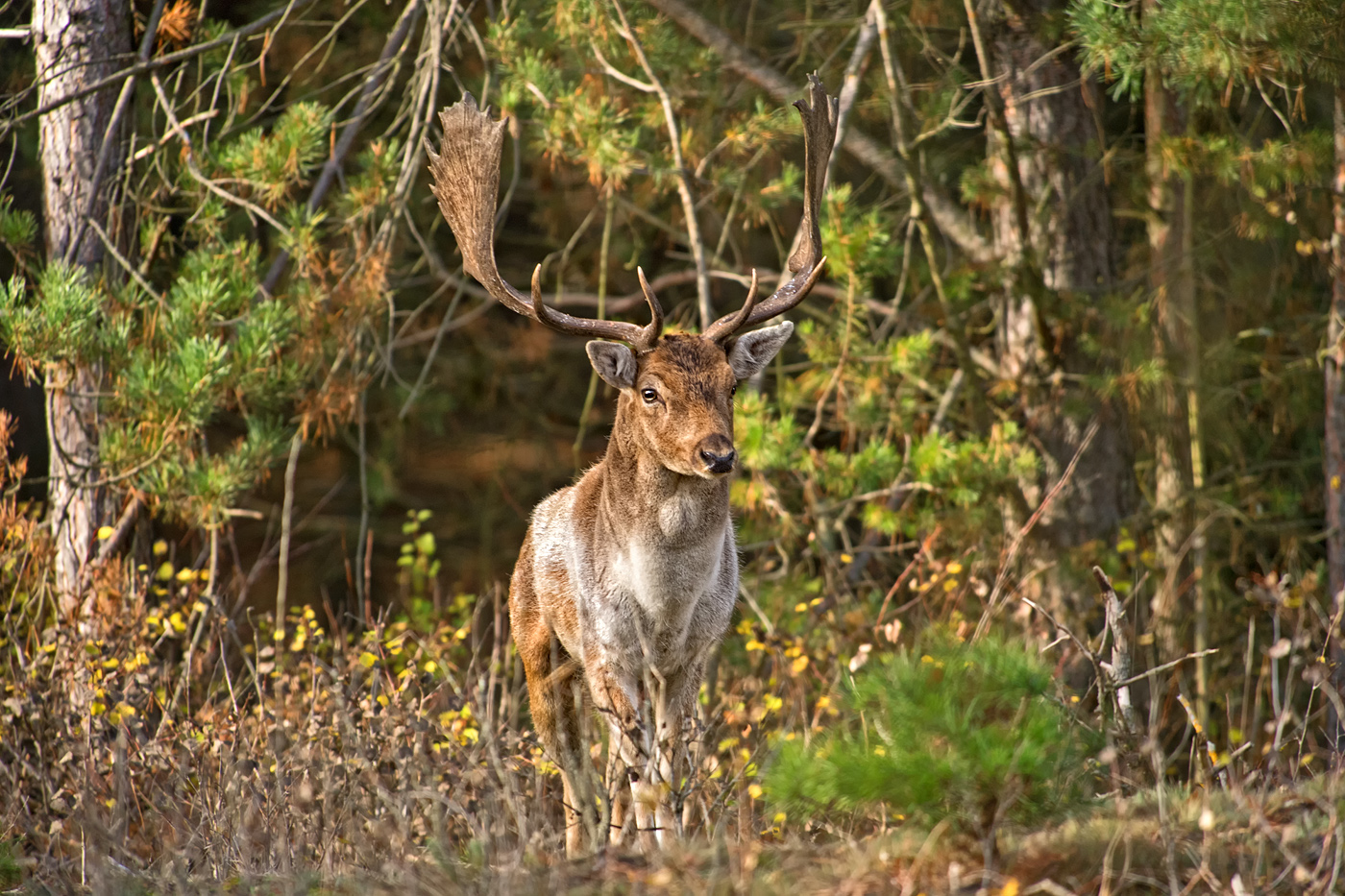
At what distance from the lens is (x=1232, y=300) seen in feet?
30.7

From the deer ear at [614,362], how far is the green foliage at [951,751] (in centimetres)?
225

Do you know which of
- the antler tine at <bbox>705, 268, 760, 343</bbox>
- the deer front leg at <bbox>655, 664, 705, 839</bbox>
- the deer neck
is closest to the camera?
the deer front leg at <bbox>655, 664, 705, 839</bbox>

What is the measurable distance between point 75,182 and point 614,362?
347cm

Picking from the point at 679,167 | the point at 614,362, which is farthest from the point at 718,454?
the point at 679,167

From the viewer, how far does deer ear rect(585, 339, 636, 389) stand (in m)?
5.65

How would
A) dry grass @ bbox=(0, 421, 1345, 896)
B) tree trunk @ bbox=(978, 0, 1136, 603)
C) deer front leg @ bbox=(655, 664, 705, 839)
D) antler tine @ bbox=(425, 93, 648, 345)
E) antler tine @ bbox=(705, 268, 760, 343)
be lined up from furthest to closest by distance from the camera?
tree trunk @ bbox=(978, 0, 1136, 603) → antler tine @ bbox=(425, 93, 648, 345) → antler tine @ bbox=(705, 268, 760, 343) → deer front leg @ bbox=(655, 664, 705, 839) → dry grass @ bbox=(0, 421, 1345, 896)

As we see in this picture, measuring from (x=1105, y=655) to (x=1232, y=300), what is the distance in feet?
8.76

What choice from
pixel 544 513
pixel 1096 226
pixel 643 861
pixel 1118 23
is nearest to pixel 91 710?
pixel 544 513

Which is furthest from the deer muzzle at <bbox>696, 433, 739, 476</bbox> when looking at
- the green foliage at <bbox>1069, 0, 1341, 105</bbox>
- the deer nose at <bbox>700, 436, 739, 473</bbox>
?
the green foliage at <bbox>1069, 0, 1341, 105</bbox>

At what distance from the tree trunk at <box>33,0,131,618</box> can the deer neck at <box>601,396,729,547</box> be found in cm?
Result: 301

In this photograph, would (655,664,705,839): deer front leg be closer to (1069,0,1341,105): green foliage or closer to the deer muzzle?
the deer muzzle

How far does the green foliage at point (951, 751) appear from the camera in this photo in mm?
3484

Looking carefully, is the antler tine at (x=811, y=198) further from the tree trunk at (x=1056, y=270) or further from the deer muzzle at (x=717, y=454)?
the tree trunk at (x=1056, y=270)

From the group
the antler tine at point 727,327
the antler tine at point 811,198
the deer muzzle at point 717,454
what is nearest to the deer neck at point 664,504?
the deer muzzle at point 717,454
